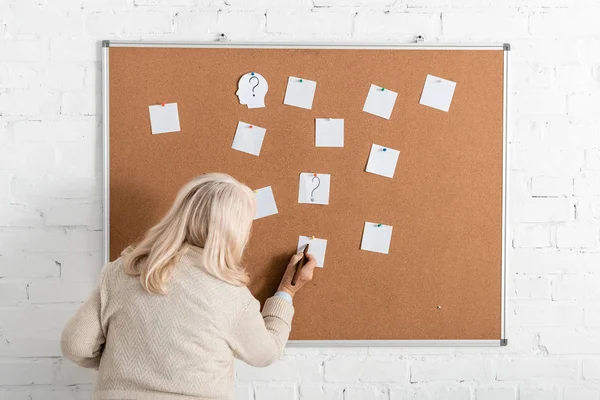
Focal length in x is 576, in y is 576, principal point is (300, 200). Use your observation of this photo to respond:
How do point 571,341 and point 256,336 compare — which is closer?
point 256,336

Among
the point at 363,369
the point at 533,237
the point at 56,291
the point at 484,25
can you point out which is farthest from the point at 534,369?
the point at 56,291

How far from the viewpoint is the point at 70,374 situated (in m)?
1.87

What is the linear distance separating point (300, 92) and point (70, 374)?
118cm

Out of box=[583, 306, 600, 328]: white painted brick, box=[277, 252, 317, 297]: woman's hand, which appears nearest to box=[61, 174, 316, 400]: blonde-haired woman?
box=[277, 252, 317, 297]: woman's hand

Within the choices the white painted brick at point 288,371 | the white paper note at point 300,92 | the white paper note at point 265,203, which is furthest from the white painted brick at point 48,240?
the white paper note at point 300,92

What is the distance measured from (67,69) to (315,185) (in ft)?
2.89

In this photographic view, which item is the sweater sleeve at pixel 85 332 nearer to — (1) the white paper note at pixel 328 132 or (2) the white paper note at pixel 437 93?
(1) the white paper note at pixel 328 132


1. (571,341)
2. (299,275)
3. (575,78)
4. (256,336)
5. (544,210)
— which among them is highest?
(575,78)

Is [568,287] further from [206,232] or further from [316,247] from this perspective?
[206,232]

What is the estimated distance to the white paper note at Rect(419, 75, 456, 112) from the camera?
6.15 feet

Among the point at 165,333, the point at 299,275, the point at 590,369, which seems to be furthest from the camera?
the point at 590,369

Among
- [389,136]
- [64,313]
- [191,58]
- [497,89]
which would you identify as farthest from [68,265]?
[497,89]

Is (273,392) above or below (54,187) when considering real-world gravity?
below

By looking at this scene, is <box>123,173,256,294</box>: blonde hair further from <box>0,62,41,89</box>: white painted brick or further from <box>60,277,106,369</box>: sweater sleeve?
<box>0,62,41,89</box>: white painted brick
